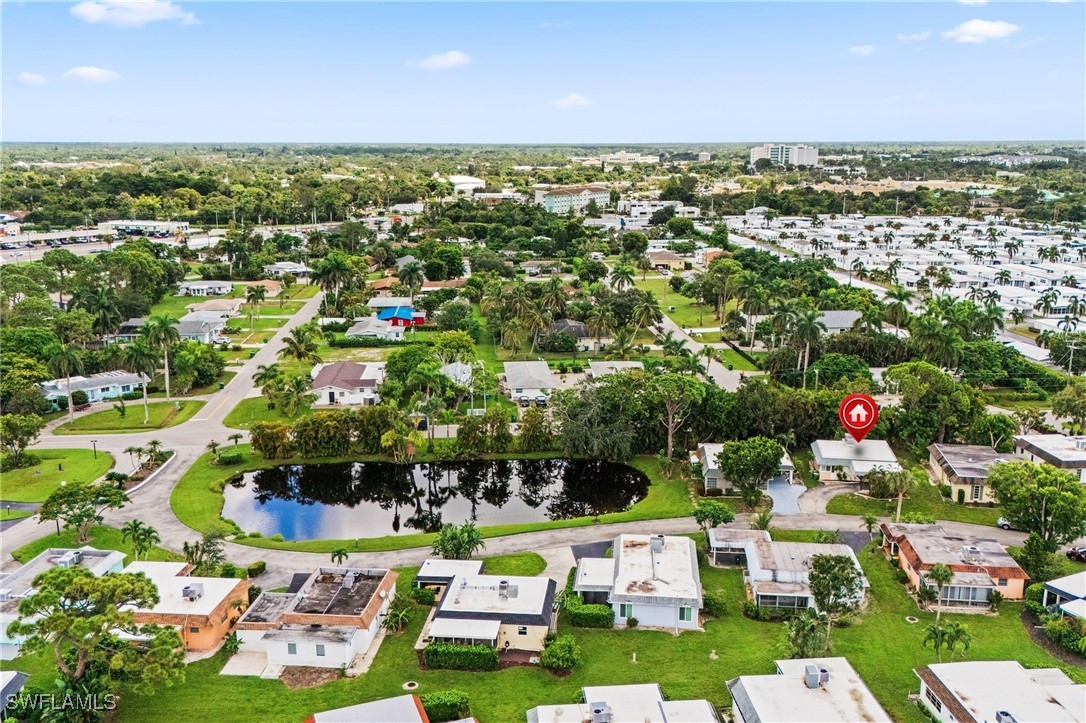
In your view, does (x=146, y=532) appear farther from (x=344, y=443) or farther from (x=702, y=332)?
(x=702, y=332)

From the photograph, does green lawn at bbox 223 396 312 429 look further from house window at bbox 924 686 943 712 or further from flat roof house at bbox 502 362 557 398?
house window at bbox 924 686 943 712

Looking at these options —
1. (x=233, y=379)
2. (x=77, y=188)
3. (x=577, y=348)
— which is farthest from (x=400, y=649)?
(x=77, y=188)

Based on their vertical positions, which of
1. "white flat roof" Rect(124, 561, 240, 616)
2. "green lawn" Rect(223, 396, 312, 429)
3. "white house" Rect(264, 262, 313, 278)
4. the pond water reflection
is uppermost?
"white house" Rect(264, 262, 313, 278)

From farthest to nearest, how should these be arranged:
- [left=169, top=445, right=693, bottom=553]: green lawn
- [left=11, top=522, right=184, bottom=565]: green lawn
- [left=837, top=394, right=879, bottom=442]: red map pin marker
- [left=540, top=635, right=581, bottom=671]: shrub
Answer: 1. [left=837, top=394, right=879, bottom=442]: red map pin marker
2. [left=169, top=445, right=693, bottom=553]: green lawn
3. [left=11, top=522, right=184, bottom=565]: green lawn
4. [left=540, top=635, right=581, bottom=671]: shrub

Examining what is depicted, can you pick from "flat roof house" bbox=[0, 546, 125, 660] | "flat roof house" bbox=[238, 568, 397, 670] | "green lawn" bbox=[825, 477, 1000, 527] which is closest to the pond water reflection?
"flat roof house" bbox=[0, 546, 125, 660]

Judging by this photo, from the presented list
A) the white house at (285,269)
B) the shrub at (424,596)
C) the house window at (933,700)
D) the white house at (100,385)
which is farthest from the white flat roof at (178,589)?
the white house at (285,269)

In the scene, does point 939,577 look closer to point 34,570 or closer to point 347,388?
point 34,570

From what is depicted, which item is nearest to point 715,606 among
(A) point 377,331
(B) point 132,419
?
(B) point 132,419
